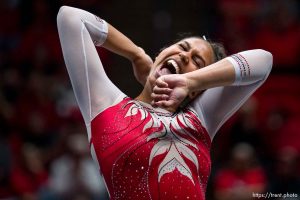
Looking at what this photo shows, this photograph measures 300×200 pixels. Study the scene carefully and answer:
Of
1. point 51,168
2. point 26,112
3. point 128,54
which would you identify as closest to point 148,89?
point 128,54

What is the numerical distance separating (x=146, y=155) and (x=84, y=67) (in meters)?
0.34

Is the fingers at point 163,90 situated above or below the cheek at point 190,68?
above

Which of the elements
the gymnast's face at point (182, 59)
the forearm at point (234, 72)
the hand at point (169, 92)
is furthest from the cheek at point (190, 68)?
the hand at point (169, 92)

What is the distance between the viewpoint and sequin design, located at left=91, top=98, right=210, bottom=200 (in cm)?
207

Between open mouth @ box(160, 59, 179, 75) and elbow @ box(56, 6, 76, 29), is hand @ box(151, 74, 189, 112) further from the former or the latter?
elbow @ box(56, 6, 76, 29)

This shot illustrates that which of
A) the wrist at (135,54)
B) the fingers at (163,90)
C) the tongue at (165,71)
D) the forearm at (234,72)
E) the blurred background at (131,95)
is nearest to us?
the fingers at (163,90)

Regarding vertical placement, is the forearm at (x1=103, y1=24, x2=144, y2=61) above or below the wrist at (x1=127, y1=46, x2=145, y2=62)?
above

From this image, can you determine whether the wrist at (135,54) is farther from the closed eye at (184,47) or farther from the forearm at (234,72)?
the forearm at (234,72)

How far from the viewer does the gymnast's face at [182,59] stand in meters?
2.24

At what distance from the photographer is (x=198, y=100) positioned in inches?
91.0

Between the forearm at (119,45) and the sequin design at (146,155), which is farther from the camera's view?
the forearm at (119,45)

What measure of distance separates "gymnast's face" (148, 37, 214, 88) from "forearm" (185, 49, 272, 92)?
→ 5.4 inches

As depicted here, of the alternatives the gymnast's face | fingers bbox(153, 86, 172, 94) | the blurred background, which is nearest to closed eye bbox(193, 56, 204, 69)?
the gymnast's face

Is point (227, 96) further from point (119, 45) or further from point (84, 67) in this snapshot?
point (84, 67)
